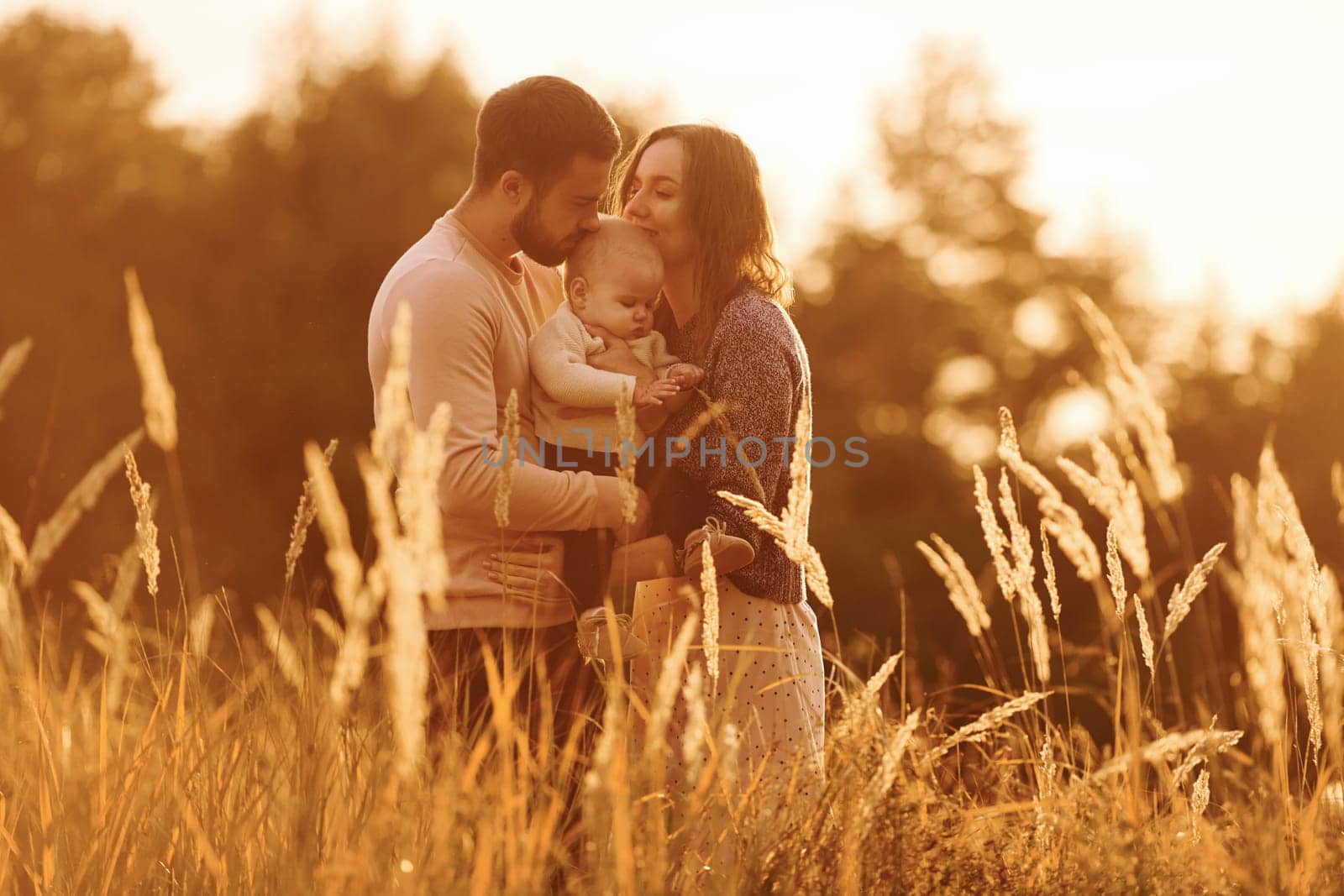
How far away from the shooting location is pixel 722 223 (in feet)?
12.2

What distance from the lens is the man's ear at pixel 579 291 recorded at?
3715 mm

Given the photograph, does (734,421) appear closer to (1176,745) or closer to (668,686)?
(1176,745)

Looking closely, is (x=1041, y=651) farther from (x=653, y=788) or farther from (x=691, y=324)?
(x=691, y=324)

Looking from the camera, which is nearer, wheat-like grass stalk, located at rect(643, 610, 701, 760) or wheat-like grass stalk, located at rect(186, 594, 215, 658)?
wheat-like grass stalk, located at rect(643, 610, 701, 760)

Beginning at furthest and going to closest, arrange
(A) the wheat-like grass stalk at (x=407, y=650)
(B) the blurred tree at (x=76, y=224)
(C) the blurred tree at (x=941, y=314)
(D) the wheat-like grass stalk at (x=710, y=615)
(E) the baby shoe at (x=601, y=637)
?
(C) the blurred tree at (x=941, y=314)
(B) the blurred tree at (x=76, y=224)
(E) the baby shoe at (x=601, y=637)
(D) the wheat-like grass stalk at (x=710, y=615)
(A) the wheat-like grass stalk at (x=407, y=650)

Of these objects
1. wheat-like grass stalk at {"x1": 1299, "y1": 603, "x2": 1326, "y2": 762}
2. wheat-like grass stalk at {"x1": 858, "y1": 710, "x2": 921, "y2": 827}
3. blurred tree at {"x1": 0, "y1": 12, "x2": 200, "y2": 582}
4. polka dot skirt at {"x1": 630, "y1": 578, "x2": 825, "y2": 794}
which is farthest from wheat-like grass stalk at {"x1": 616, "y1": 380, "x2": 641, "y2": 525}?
blurred tree at {"x1": 0, "y1": 12, "x2": 200, "y2": 582}

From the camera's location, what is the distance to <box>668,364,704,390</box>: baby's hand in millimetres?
3498

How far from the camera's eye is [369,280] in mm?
18906

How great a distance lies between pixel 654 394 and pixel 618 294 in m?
0.36

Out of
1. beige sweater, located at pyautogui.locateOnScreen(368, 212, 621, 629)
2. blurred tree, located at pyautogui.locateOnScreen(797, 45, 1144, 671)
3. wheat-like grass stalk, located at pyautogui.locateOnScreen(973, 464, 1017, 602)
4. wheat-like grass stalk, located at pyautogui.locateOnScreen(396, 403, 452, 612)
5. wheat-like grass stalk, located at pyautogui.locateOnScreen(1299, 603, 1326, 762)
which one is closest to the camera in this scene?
wheat-like grass stalk, located at pyautogui.locateOnScreen(396, 403, 452, 612)

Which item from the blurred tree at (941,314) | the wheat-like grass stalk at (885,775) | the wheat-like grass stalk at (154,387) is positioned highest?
the blurred tree at (941,314)

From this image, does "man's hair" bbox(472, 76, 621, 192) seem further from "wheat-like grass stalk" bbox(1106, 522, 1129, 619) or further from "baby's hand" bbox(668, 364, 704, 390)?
"wheat-like grass stalk" bbox(1106, 522, 1129, 619)

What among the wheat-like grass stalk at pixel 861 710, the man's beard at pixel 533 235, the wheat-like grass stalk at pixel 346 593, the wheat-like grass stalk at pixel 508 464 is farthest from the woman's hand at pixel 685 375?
the wheat-like grass stalk at pixel 346 593

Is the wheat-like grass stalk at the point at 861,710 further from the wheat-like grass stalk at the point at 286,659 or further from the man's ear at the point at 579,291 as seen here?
the man's ear at the point at 579,291
